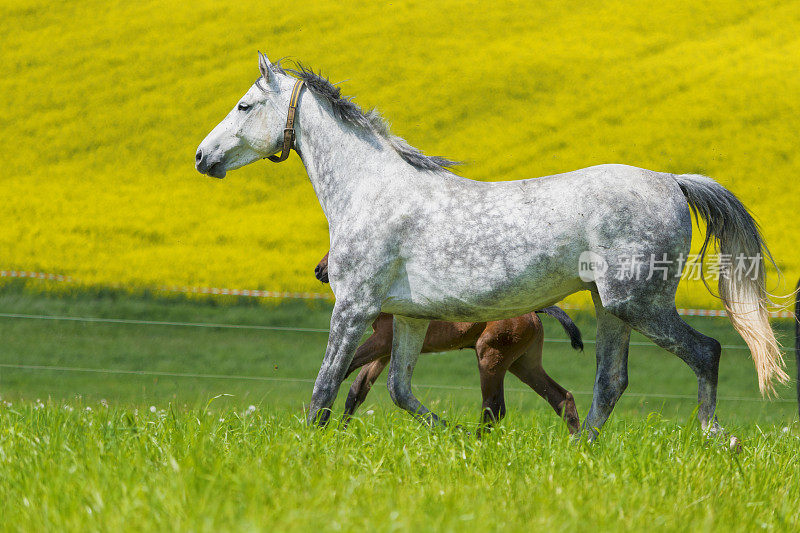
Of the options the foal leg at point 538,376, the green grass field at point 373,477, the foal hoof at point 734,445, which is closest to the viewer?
the green grass field at point 373,477

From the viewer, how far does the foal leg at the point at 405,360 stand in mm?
4637

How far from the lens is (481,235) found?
4.15 metres

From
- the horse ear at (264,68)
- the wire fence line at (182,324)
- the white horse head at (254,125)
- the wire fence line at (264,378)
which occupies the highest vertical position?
the horse ear at (264,68)

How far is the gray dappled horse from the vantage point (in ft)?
13.5

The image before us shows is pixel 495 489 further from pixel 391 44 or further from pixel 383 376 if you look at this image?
pixel 391 44

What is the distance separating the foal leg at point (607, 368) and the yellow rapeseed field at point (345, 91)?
14.6 ft

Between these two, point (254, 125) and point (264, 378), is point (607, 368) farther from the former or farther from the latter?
point (264, 378)

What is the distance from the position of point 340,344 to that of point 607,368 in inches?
55.5

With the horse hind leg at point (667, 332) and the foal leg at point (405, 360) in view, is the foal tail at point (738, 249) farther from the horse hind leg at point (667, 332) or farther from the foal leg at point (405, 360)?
the foal leg at point (405, 360)

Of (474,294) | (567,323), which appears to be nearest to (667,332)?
(474,294)

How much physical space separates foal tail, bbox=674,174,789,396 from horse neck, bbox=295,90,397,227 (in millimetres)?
1604

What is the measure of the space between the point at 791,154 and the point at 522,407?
18.1 ft

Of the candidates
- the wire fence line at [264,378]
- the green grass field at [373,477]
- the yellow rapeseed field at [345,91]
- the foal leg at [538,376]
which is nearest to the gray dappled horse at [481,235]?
the green grass field at [373,477]

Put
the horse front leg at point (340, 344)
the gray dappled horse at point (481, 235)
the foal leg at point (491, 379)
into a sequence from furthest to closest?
the foal leg at point (491, 379) < the horse front leg at point (340, 344) < the gray dappled horse at point (481, 235)
